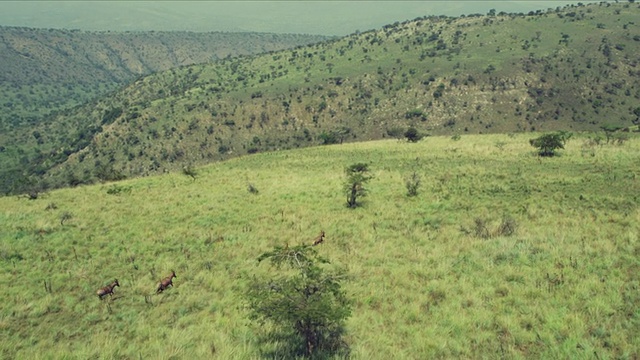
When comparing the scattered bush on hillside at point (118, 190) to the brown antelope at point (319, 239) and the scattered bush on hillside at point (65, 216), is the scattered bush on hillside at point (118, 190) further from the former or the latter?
the brown antelope at point (319, 239)

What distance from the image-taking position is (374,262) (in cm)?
1491

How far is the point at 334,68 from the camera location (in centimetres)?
13700

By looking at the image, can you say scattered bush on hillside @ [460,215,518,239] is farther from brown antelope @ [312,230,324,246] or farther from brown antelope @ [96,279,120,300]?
brown antelope @ [96,279,120,300]

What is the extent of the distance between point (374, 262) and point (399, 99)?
10334cm

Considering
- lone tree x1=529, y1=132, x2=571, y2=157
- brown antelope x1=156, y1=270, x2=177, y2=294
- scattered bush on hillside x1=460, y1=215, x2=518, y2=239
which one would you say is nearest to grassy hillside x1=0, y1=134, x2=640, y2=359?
scattered bush on hillside x1=460, y1=215, x2=518, y2=239

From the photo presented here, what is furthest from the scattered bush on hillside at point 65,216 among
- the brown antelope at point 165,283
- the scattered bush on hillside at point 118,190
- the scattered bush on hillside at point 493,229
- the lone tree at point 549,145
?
the lone tree at point 549,145

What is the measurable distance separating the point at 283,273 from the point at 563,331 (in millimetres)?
9092

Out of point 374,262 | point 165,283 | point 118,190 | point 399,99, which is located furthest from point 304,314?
point 399,99

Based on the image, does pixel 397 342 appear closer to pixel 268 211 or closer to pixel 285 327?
pixel 285 327

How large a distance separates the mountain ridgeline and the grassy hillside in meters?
61.6

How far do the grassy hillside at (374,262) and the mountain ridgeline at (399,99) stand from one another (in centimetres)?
6159

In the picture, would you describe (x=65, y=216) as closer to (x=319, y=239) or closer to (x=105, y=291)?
(x=105, y=291)

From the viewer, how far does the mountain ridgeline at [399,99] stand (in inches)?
3895

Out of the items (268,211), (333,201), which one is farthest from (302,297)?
(333,201)
